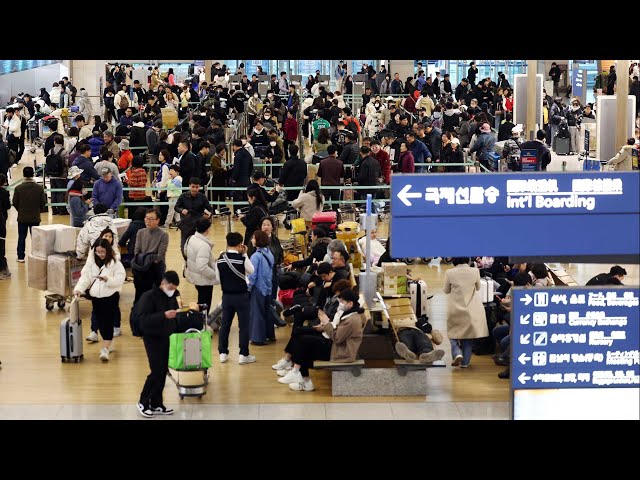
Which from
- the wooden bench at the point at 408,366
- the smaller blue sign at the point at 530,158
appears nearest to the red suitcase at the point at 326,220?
the wooden bench at the point at 408,366

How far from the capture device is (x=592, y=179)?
986cm

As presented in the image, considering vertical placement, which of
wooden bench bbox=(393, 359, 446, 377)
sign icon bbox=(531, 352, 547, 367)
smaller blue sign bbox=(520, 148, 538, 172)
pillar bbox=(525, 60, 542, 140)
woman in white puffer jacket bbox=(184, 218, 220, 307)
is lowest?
wooden bench bbox=(393, 359, 446, 377)

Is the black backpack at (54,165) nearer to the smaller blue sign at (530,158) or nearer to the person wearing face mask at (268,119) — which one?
the person wearing face mask at (268,119)

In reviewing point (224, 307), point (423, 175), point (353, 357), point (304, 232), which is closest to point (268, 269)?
point (224, 307)

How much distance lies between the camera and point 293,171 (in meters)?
19.5

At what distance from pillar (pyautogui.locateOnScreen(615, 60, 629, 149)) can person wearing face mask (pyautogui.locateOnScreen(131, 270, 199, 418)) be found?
16.5 metres

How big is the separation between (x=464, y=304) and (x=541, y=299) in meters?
2.51

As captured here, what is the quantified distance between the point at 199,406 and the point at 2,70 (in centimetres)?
3174

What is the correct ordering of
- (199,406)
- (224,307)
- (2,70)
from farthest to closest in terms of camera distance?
(2,70)
(224,307)
(199,406)

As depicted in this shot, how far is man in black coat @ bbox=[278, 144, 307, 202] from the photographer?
63.8 feet

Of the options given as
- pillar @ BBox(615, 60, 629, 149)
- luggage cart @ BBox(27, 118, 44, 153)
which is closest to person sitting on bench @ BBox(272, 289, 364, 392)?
pillar @ BBox(615, 60, 629, 149)

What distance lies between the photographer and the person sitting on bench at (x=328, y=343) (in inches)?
464

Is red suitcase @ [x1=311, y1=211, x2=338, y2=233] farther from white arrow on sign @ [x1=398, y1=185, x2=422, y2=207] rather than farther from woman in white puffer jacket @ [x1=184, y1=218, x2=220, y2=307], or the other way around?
white arrow on sign @ [x1=398, y1=185, x2=422, y2=207]

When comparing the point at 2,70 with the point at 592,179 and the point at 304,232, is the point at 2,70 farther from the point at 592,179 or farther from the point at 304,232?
the point at 592,179
